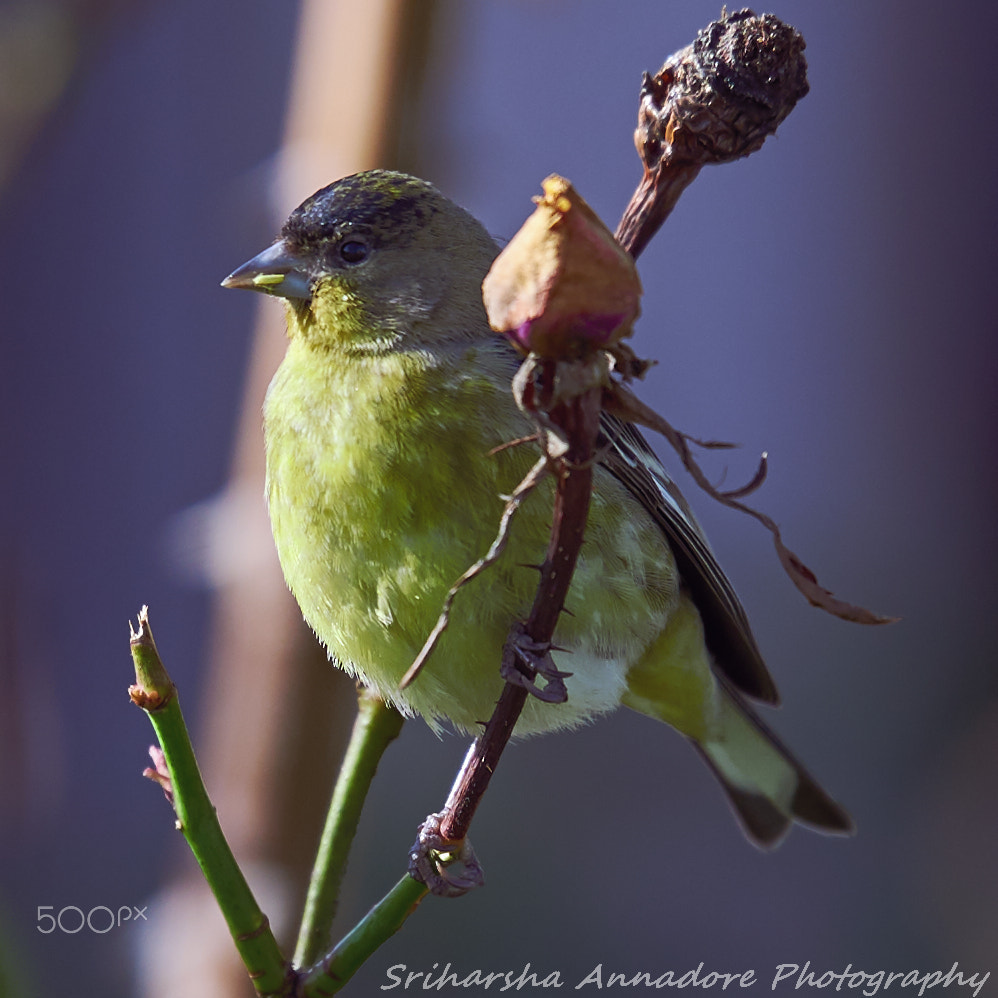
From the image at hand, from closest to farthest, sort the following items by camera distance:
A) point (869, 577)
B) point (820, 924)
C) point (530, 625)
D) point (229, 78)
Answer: point (530, 625) → point (820, 924) → point (229, 78) → point (869, 577)

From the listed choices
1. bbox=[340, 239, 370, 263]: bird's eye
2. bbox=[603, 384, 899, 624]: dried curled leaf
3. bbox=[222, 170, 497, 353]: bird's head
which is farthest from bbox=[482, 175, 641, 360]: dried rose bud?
bbox=[340, 239, 370, 263]: bird's eye

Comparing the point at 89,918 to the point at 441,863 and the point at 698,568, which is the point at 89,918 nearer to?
the point at 441,863

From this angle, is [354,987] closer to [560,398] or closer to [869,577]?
[869,577]

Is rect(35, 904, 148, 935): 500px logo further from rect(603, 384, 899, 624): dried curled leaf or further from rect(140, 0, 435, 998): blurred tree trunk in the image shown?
rect(603, 384, 899, 624): dried curled leaf

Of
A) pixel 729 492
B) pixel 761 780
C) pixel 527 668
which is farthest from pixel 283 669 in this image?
pixel 761 780

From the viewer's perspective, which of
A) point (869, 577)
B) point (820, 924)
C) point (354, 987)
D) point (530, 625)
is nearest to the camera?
point (530, 625)

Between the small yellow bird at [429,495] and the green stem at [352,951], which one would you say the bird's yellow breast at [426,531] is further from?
the green stem at [352,951]

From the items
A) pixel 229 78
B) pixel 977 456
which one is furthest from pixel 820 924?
pixel 229 78
